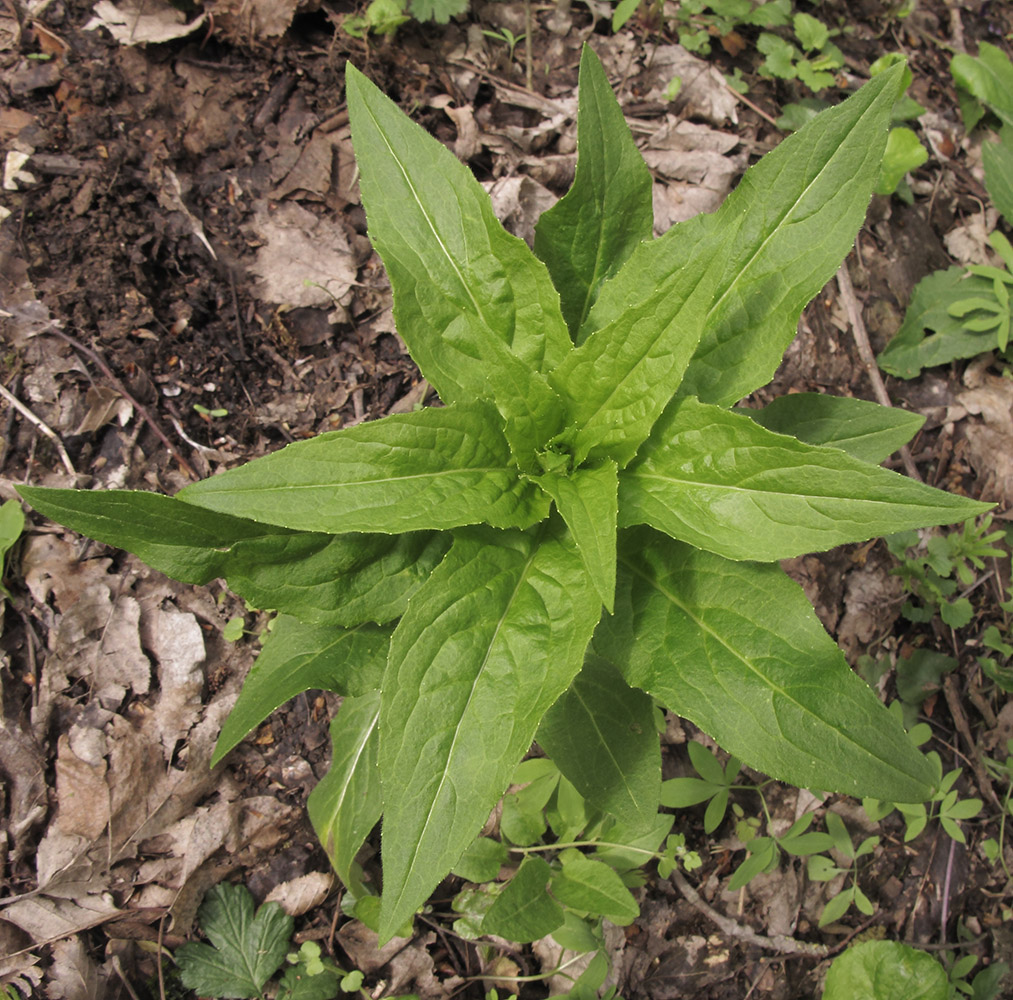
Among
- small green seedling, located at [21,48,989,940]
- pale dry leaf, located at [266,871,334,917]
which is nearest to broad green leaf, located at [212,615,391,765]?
small green seedling, located at [21,48,989,940]

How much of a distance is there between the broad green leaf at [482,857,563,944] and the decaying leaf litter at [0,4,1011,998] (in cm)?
59

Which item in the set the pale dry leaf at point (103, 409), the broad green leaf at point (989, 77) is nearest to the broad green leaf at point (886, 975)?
the pale dry leaf at point (103, 409)

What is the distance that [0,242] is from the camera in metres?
3.78

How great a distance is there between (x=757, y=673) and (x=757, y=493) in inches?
24.4

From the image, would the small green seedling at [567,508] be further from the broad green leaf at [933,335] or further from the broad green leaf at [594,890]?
the broad green leaf at [933,335]

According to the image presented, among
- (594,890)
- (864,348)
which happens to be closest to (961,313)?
(864,348)

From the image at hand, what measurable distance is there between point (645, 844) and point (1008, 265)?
4.53m

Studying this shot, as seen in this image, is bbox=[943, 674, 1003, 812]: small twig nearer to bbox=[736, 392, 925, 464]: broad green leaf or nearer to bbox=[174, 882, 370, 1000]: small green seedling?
bbox=[736, 392, 925, 464]: broad green leaf

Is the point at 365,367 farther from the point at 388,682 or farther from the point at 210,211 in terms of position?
the point at 388,682

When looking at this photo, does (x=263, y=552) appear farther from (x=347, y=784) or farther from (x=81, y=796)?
(x=81, y=796)

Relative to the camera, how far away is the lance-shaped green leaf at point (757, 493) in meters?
1.79

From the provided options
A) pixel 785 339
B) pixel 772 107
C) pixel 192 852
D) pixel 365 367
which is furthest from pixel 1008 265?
pixel 192 852

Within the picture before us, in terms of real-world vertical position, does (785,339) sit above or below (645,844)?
above

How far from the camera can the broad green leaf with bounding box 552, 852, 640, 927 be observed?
129 inches
